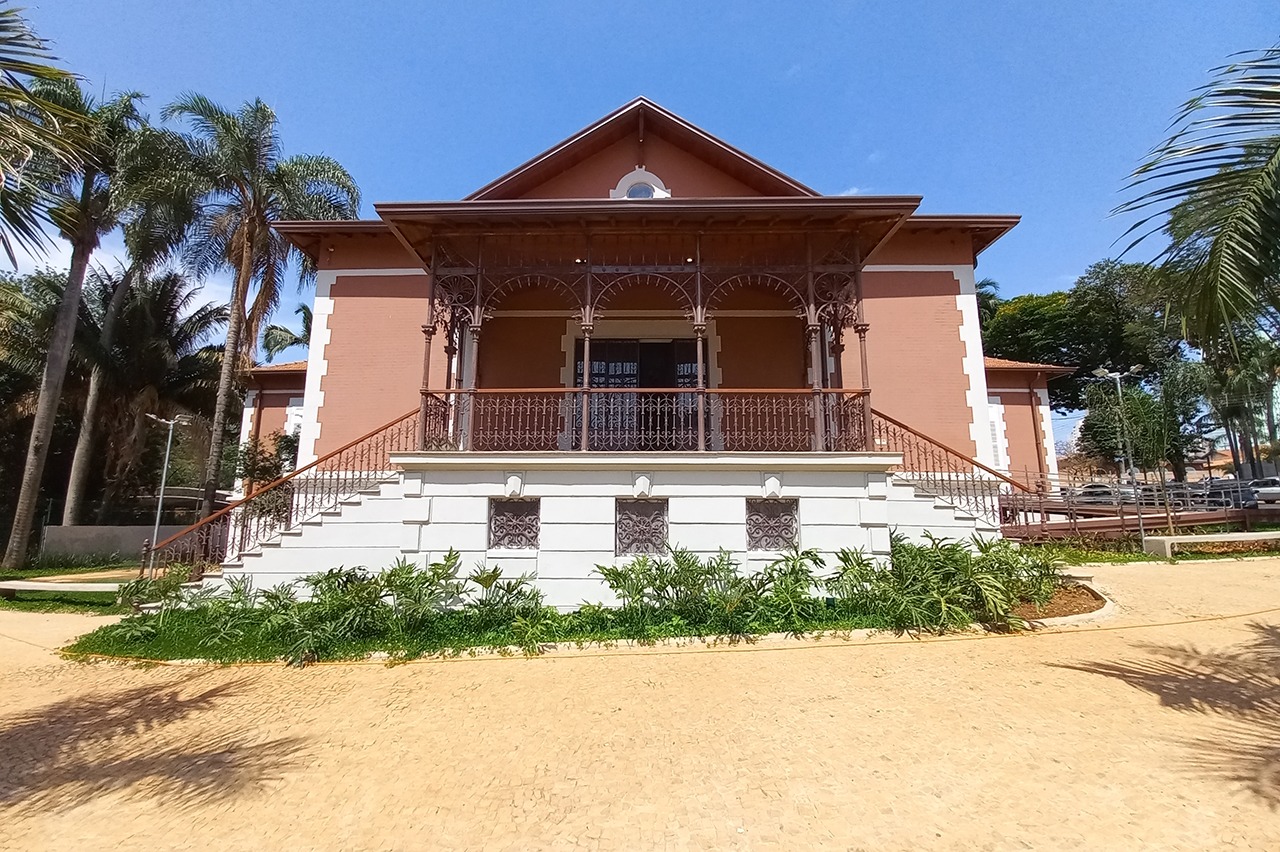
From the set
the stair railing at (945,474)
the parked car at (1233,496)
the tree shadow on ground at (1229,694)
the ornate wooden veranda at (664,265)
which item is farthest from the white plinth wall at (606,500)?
the parked car at (1233,496)

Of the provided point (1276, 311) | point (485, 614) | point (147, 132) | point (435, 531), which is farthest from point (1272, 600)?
point (147, 132)

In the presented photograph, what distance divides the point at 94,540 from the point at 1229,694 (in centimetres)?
2559

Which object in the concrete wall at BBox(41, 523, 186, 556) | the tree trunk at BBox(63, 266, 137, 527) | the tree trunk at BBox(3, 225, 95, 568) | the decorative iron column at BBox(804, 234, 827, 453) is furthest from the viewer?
the tree trunk at BBox(63, 266, 137, 527)

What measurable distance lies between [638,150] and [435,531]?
853cm

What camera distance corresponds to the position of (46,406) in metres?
17.0

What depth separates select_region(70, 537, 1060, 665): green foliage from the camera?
292 inches

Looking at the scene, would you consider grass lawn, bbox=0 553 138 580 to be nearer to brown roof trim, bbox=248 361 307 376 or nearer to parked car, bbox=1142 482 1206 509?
brown roof trim, bbox=248 361 307 376

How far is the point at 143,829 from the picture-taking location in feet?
12.0

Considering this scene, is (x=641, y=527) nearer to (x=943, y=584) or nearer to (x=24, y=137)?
(x=943, y=584)

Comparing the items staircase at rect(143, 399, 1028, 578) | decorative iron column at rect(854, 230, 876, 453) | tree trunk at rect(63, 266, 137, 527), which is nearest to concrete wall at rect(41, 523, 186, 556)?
tree trunk at rect(63, 266, 137, 527)

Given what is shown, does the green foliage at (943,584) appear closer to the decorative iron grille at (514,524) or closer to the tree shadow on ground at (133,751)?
the decorative iron grille at (514,524)

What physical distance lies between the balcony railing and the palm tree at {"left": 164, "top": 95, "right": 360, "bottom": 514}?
8412 millimetres

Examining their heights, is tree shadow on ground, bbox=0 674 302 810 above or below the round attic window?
below

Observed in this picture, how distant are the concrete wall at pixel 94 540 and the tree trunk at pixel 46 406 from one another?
1.09 meters
